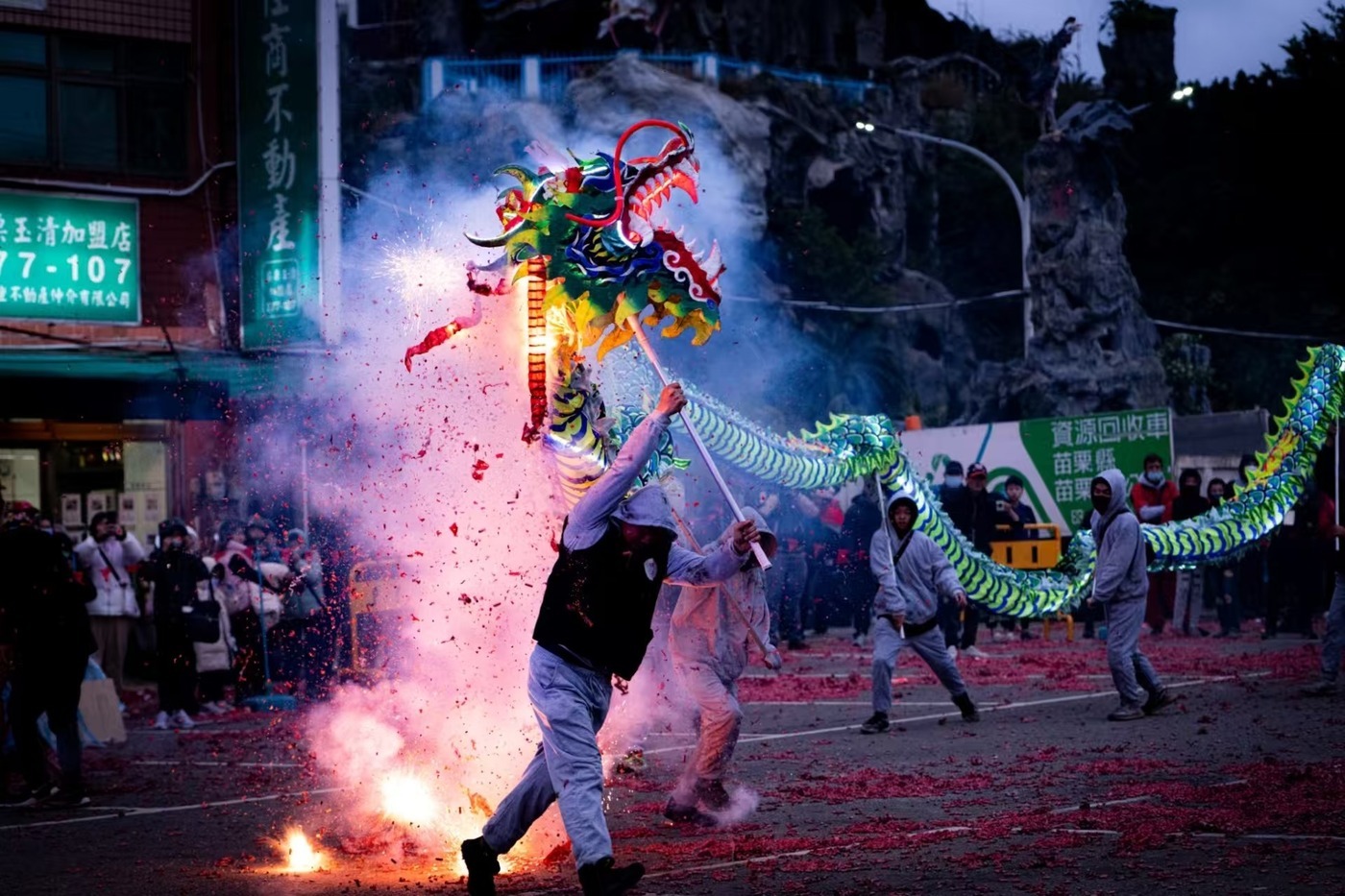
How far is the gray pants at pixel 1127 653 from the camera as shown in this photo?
1289cm

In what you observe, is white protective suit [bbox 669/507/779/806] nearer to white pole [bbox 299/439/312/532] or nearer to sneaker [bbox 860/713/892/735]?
sneaker [bbox 860/713/892/735]

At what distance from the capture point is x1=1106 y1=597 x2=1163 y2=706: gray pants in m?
12.9

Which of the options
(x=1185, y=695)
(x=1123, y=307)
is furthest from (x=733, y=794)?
(x=1123, y=307)

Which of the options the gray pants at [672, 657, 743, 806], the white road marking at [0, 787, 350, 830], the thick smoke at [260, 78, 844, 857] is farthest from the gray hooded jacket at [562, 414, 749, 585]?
the white road marking at [0, 787, 350, 830]

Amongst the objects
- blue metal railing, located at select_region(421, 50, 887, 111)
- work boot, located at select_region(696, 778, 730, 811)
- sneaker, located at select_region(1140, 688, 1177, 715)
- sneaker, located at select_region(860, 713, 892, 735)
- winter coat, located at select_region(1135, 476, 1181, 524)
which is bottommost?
sneaker, located at select_region(860, 713, 892, 735)

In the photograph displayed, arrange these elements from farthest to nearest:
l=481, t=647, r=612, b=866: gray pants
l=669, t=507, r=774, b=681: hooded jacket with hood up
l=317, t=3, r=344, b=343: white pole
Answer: l=317, t=3, r=344, b=343: white pole < l=669, t=507, r=774, b=681: hooded jacket with hood up < l=481, t=647, r=612, b=866: gray pants

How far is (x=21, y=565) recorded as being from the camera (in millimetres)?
11164

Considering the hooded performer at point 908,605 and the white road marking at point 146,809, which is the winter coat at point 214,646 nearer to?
→ the white road marking at point 146,809

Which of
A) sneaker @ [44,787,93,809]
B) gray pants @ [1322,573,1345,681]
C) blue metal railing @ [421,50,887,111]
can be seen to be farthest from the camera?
blue metal railing @ [421,50,887,111]

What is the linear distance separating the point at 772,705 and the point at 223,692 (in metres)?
5.84

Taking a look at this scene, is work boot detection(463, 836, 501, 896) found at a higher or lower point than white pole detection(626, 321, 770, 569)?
lower

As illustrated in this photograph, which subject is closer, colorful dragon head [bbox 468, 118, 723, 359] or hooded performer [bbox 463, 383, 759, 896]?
hooded performer [bbox 463, 383, 759, 896]

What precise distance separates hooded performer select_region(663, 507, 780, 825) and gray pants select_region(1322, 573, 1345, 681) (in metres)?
6.12

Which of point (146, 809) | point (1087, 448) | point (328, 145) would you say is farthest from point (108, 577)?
point (1087, 448)
